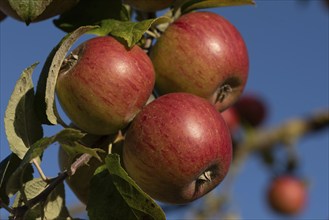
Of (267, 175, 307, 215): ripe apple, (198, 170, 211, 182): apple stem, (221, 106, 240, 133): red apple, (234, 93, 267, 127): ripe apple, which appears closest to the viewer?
(198, 170, 211, 182): apple stem

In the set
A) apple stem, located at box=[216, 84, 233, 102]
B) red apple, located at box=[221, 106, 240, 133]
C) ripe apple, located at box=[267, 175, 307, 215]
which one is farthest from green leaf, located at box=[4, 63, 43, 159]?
ripe apple, located at box=[267, 175, 307, 215]

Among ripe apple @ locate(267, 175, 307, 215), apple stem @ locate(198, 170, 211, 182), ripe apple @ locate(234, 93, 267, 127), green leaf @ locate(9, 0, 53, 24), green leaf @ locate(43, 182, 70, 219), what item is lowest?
ripe apple @ locate(267, 175, 307, 215)

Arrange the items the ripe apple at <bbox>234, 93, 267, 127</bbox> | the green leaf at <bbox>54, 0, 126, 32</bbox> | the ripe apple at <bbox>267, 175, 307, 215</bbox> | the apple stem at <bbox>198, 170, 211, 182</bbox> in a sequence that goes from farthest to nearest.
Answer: the ripe apple at <bbox>267, 175, 307, 215</bbox> < the ripe apple at <bbox>234, 93, 267, 127</bbox> < the green leaf at <bbox>54, 0, 126, 32</bbox> < the apple stem at <bbox>198, 170, 211, 182</bbox>

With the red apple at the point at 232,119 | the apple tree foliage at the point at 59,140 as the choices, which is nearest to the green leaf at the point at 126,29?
Result: the apple tree foliage at the point at 59,140

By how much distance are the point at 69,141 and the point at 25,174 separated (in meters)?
0.23

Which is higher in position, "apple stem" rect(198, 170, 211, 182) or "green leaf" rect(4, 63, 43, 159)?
"green leaf" rect(4, 63, 43, 159)

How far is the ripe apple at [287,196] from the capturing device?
211 inches

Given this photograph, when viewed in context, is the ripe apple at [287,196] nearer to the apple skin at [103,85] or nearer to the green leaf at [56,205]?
the green leaf at [56,205]

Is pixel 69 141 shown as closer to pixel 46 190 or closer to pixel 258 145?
pixel 46 190

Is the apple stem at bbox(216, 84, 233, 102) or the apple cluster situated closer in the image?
the apple cluster

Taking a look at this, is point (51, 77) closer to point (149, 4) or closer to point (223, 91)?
point (149, 4)

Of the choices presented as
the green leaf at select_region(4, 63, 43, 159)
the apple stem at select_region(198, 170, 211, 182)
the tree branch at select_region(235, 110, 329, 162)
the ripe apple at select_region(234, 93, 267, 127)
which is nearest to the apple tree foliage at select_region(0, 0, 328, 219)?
the green leaf at select_region(4, 63, 43, 159)

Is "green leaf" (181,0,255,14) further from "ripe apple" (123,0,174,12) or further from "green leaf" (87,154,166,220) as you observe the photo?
"green leaf" (87,154,166,220)

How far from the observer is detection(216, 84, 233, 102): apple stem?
52.1 inches
